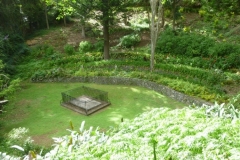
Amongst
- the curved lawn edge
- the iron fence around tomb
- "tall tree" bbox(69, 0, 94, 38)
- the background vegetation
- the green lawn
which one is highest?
"tall tree" bbox(69, 0, 94, 38)

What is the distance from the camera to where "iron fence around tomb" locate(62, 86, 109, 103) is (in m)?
13.2

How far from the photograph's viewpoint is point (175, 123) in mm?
2781

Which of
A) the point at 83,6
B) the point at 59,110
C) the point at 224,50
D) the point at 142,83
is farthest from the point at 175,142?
the point at 224,50

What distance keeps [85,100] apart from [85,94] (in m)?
1.21

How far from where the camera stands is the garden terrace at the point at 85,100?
12.3 metres

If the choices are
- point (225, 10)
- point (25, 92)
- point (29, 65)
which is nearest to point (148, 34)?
point (225, 10)

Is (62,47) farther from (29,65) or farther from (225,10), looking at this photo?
(225,10)

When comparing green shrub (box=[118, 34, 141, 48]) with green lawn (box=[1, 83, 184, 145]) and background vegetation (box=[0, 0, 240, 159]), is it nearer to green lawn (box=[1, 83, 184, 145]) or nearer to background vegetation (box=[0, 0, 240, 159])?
background vegetation (box=[0, 0, 240, 159])

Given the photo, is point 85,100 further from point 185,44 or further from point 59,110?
point 185,44

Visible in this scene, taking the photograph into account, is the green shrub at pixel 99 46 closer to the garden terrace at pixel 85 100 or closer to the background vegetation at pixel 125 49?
the background vegetation at pixel 125 49

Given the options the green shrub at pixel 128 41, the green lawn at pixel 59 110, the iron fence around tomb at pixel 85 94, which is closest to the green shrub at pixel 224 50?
the green lawn at pixel 59 110

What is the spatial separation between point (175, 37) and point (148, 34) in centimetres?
499

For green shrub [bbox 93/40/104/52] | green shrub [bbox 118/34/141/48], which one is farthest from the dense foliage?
green shrub [bbox 118/34/141/48]

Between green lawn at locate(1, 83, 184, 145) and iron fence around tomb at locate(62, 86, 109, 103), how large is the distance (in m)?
0.55
